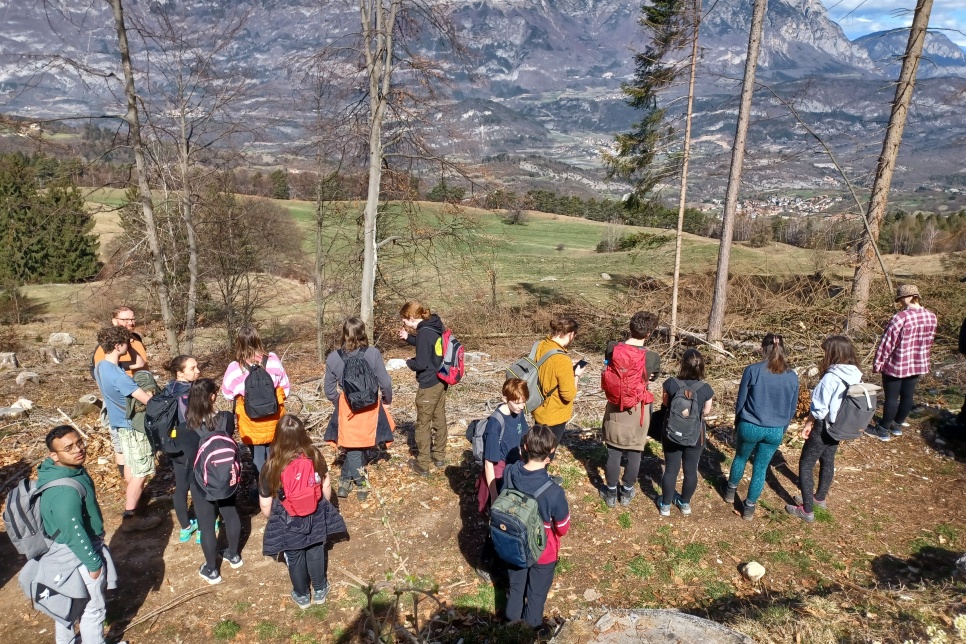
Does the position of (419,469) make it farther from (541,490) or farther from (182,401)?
(541,490)

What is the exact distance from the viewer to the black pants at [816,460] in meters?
5.41

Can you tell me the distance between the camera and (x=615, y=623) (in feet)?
11.8

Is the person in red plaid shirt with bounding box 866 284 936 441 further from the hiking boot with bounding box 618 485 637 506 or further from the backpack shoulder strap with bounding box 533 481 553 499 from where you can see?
the backpack shoulder strap with bounding box 533 481 553 499

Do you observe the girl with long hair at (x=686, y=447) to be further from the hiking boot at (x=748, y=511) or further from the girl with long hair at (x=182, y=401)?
the girl with long hair at (x=182, y=401)

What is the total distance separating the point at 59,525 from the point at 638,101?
1453cm

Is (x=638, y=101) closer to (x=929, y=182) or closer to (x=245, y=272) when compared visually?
(x=245, y=272)

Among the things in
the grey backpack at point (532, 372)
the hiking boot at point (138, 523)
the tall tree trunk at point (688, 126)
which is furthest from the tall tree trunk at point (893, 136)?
the hiking boot at point (138, 523)

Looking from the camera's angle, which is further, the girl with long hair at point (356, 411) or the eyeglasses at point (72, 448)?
the girl with long hair at point (356, 411)

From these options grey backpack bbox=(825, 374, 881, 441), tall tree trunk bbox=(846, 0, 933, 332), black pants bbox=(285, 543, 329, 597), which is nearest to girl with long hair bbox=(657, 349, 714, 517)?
grey backpack bbox=(825, 374, 881, 441)

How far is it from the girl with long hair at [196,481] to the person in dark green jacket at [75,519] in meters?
0.82

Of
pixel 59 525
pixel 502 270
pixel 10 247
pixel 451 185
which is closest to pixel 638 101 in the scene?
pixel 451 185

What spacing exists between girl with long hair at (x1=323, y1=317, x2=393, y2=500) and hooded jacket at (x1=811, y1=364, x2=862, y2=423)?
13.7ft

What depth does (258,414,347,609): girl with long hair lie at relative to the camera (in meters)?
4.11

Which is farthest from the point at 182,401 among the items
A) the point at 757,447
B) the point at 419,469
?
the point at 757,447
